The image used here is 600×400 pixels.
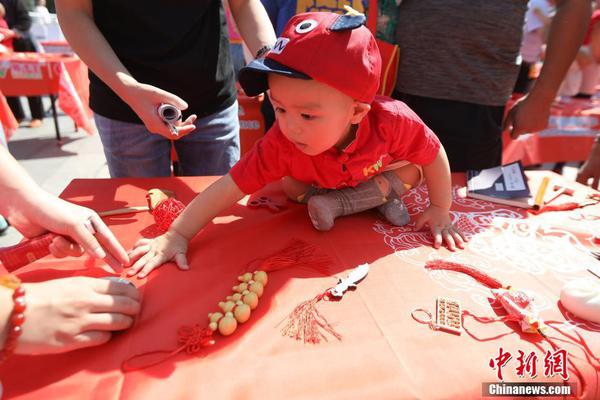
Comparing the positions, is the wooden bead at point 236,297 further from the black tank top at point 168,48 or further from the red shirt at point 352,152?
the black tank top at point 168,48

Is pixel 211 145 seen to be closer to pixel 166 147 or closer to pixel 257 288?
pixel 166 147

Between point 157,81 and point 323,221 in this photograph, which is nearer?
point 323,221

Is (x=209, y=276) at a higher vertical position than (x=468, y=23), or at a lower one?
lower

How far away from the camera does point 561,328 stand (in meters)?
0.67

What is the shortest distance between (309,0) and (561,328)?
1359mm

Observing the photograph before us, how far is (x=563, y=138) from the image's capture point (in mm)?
2643

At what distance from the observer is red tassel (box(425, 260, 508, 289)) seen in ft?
2.54

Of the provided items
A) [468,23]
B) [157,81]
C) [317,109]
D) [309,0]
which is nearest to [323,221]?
[317,109]

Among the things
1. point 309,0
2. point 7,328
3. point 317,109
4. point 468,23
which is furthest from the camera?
point 309,0

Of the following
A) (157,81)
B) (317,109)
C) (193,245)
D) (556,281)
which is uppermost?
(317,109)

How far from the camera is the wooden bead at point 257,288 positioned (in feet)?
2.35

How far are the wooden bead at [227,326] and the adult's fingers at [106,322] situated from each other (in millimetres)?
145

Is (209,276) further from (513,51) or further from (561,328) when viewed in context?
(513,51)

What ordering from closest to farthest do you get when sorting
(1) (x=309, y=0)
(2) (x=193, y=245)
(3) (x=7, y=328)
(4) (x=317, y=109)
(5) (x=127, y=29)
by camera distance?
1. (3) (x=7, y=328)
2. (4) (x=317, y=109)
3. (2) (x=193, y=245)
4. (5) (x=127, y=29)
5. (1) (x=309, y=0)
